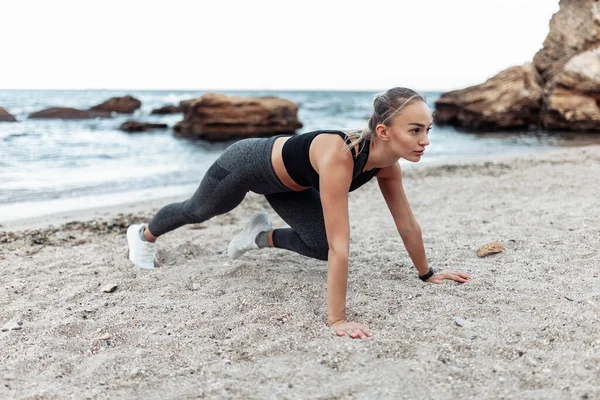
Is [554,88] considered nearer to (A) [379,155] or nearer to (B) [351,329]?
(A) [379,155]

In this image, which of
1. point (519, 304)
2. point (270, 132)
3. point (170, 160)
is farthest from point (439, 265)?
point (270, 132)

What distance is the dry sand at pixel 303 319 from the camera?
2055mm

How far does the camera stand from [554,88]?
738 inches

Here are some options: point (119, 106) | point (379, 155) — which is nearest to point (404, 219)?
point (379, 155)

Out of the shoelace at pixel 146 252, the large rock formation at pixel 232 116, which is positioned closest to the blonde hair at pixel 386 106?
the shoelace at pixel 146 252

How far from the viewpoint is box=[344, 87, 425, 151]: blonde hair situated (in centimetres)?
250

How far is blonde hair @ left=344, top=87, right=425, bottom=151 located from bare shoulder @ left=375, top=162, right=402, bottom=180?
412 millimetres

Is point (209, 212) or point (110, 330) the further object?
point (209, 212)

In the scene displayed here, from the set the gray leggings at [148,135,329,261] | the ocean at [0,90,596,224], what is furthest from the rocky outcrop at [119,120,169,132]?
the gray leggings at [148,135,329,261]

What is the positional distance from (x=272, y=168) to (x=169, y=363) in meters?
1.24

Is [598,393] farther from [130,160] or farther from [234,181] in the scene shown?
[130,160]

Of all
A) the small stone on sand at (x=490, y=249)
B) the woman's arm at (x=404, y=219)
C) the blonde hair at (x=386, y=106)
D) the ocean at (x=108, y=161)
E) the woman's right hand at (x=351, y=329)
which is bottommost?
the ocean at (x=108, y=161)

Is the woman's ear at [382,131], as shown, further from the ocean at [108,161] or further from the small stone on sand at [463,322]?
the ocean at [108,161]

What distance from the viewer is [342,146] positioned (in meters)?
2.58
